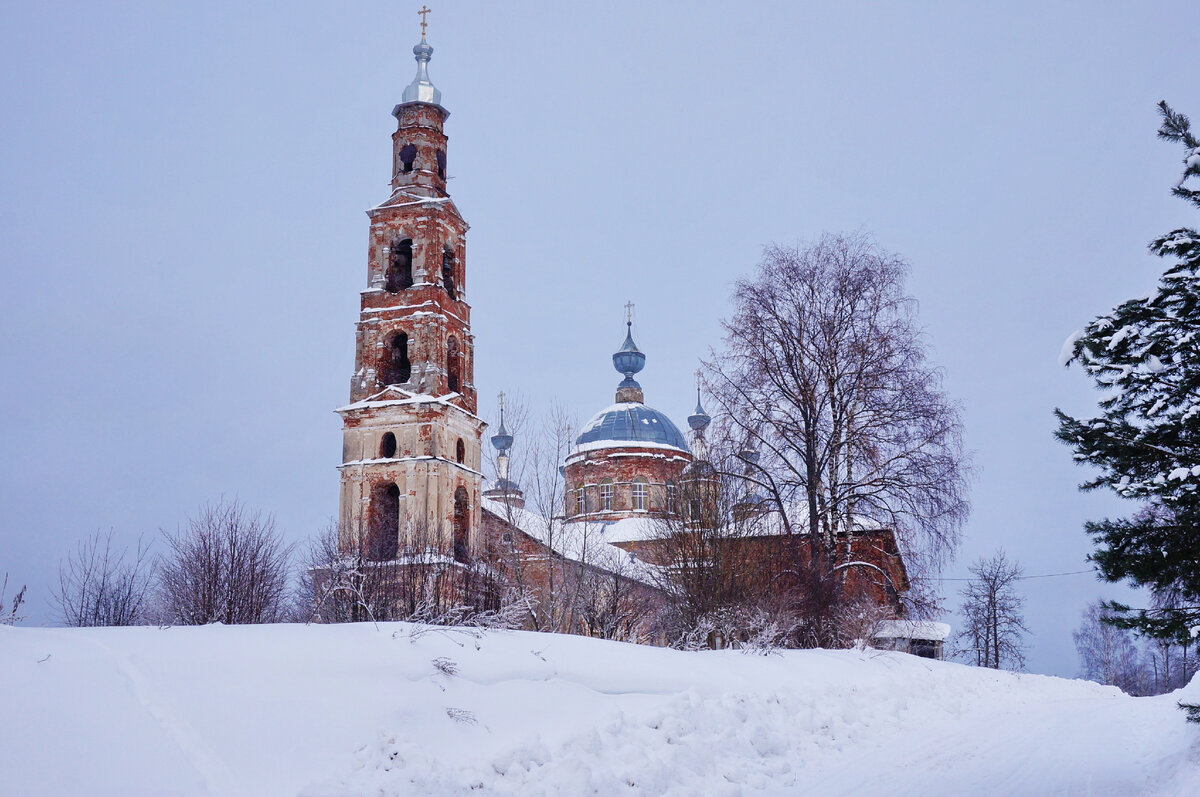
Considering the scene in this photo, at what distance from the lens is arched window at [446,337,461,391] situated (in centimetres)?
3553

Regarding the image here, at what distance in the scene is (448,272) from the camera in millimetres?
→ 36500

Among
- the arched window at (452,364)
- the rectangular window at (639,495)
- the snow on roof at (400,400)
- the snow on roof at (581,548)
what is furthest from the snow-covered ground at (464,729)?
the rectangular window at (639,495)

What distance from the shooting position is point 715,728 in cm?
891

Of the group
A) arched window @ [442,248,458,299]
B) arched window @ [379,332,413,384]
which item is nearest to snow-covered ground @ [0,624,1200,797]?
arched window @ [379,332,413,384]

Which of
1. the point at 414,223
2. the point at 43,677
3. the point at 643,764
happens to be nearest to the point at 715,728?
→ the point at 643,764

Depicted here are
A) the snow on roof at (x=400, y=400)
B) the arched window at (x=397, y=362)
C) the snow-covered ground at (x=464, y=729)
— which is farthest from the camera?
the arched window at (x=397, y=362)

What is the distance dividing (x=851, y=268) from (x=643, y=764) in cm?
1488

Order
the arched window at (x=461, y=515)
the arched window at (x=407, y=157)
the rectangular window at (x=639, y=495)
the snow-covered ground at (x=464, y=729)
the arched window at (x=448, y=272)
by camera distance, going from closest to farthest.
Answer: the snow-covered ground at (x=464, y=729)
the arched window at (x=461, y=515)
the arched window at (x=448, y=272)
the arched window at (x=407, y=157)
the rectangular window at (x=639, y=495)

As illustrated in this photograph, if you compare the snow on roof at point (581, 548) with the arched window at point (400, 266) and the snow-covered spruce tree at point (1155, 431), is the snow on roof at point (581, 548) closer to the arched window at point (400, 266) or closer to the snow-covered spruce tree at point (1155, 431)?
the snow-covered spruce tree at point (1155, 431)

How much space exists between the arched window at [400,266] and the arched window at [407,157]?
280cm

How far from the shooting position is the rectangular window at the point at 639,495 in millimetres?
47875

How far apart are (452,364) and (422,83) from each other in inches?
405

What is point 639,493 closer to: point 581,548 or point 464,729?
point 581,548

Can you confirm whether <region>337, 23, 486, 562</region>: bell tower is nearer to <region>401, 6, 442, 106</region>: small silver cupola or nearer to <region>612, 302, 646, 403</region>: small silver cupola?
<region>401, 6, 442, 106</region>: small silver cupola
